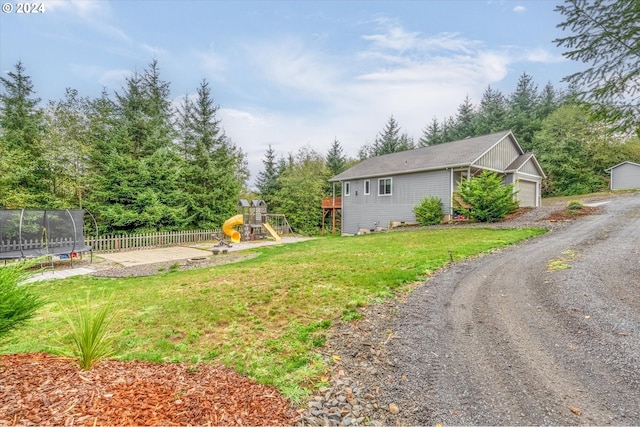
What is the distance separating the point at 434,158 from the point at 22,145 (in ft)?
73.5

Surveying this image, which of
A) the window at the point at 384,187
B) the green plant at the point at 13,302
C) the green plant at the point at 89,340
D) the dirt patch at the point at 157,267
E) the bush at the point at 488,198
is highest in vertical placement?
the window at the point at 384,187

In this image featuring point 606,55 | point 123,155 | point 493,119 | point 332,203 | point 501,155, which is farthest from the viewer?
point 493,119

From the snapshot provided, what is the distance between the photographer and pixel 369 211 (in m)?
20.9

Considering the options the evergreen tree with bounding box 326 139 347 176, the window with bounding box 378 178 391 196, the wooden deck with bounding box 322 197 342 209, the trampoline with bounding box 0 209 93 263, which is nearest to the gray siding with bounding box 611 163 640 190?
the window with bounding box 378 178 391 196

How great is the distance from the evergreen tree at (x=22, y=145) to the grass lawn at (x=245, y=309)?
996 cm

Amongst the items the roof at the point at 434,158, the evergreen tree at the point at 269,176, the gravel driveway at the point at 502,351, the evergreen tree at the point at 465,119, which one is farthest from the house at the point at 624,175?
the evergreen tree at the point at 269,176

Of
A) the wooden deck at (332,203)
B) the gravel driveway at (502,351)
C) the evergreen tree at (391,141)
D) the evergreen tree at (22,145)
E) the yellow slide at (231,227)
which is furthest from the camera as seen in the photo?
the evergreen tree at (391,141)

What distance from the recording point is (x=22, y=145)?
1475 cm

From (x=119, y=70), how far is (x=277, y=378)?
19.2 meters

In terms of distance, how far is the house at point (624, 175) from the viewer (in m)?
25.0

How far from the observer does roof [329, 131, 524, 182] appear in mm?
16578

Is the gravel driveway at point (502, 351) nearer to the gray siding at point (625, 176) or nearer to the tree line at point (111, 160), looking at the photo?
the tree line at point (111, 160)

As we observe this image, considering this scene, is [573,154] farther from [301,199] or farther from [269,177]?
[269,177]

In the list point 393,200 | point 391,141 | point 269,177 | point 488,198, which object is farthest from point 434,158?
point 391,141
